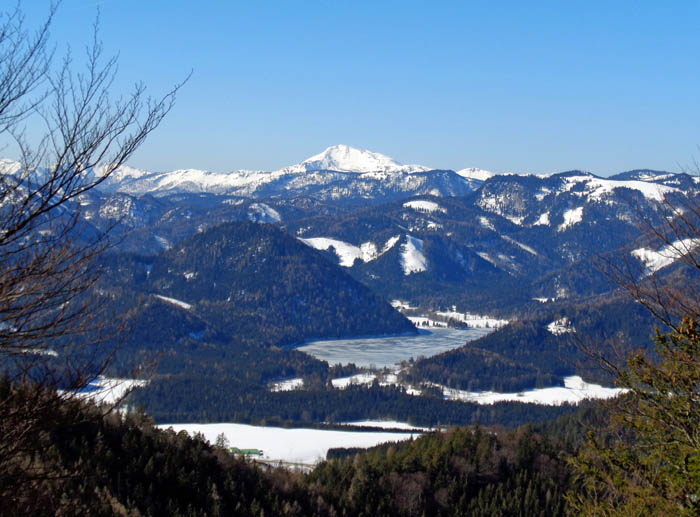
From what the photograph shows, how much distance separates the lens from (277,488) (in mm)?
85125

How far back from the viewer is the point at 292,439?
168 meters

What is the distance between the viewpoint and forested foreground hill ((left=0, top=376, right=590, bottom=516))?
230 feet

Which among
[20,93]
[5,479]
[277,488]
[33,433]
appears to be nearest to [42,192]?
[20,93]

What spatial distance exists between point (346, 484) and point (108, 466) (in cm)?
3383

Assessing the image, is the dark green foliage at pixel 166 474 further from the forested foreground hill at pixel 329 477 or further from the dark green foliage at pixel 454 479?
the dark green foliage at pixel 454 479

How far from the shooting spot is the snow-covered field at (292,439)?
502 ft

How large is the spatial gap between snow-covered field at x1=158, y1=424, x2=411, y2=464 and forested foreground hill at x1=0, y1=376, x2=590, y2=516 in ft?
150

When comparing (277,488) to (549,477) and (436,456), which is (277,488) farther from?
(549,477)

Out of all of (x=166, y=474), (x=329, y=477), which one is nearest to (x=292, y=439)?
(x=329, y=477)

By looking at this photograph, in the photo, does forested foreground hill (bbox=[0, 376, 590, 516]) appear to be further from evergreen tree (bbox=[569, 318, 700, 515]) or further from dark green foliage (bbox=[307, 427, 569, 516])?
evergreen tree (bbox=[569, 318, 700, 515])

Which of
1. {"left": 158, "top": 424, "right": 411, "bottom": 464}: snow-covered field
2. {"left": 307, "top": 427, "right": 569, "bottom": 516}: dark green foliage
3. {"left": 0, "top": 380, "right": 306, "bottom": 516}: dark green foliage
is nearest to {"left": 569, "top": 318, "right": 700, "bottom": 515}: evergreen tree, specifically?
{"left": 0, "top": 380, "right": 306, "bottom": 516}: dark green foliage

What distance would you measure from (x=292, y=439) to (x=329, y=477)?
74105mm

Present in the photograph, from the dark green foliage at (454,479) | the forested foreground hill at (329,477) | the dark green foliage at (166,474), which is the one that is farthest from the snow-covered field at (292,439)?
the dark green foliage at (166,474)

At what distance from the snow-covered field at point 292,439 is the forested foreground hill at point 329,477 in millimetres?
45732
